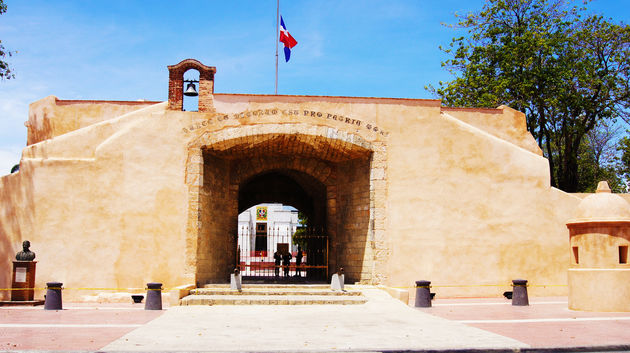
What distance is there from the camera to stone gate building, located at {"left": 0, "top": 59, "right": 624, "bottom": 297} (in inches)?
569

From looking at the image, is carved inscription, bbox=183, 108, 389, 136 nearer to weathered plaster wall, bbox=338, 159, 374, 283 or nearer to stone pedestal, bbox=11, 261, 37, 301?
weathered plaster wall, bbox=338, 159, 374, 283

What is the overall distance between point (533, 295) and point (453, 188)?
346 centimetres

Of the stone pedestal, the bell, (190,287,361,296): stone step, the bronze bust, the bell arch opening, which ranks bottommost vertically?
(190,287,361,296): stone step

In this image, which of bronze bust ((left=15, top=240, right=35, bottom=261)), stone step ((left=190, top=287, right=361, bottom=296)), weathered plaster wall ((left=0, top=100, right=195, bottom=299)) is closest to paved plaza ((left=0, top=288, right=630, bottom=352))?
stone step ((left=190, top=287, right=361, bottom=296))

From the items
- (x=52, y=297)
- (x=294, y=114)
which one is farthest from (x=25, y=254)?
(x=294, y=114)

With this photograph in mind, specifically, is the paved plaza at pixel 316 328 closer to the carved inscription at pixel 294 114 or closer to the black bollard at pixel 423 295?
the black bollard at pixel 423 295

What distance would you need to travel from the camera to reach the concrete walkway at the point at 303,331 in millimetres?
7359

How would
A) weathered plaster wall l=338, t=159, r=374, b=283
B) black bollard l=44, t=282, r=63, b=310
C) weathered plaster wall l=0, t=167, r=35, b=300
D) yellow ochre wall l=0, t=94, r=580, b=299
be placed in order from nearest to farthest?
black bollard l=44, t=282, r=63, b=310 < weathered plaster wall l=0, t=167, r=35, b=300 < yellow ochre wall l=0, t=94, r=580, b=299 < weathered plaster wall l=338, t=159, r=374, b=283

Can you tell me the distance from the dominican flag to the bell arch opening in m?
3.60

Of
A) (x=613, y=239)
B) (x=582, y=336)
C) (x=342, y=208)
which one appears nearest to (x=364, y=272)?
(x=342, y=208)

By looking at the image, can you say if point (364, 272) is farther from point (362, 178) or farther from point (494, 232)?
point (494, 232)

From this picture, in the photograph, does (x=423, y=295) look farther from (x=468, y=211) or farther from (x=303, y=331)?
(x=303, y=331)

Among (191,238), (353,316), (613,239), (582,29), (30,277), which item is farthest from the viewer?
(582,29)

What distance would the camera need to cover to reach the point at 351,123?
15.4 metres
